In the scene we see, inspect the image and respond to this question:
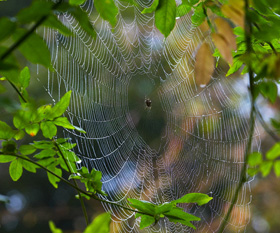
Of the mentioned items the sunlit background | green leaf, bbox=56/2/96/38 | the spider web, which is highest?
green leaf, bbox=56/2/96/38

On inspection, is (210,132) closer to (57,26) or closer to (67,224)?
(57,26)

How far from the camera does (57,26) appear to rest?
18.3 inches

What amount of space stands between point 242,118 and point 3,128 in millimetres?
2660

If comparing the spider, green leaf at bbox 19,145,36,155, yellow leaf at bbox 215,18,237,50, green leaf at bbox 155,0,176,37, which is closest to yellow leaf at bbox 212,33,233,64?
yellow leaf at bbox 215,18,237,50

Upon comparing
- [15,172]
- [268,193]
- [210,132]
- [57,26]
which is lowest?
[268,193]

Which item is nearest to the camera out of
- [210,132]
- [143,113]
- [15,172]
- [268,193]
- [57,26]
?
[57,26]

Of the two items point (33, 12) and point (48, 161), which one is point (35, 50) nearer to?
point (33, 12)

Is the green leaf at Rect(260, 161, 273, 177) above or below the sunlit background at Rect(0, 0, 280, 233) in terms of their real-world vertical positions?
above

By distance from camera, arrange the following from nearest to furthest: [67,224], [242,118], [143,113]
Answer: [242,118]
[143,113]
[67,224]

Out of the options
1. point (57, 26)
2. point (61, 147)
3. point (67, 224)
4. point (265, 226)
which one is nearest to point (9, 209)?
point (67, 224)

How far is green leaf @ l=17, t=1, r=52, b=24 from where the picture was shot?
379 millimetres

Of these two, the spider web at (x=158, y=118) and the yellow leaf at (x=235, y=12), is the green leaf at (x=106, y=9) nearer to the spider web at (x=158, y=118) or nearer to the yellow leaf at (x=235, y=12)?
the yellow leaf at (x=235, y=12)

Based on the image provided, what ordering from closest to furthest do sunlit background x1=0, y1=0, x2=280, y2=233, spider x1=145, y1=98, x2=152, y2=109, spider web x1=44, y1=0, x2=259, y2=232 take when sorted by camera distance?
spider web x1=44, y1=0, x2=259, y2=232
spider x1=145, y1=98, x2=152, y2=109
sunlit background x1=0, y1=0, x2=280, y2=233

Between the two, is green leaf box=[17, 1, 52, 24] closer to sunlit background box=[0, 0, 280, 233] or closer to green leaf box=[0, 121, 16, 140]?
green leaf box=[0, 121, 16, 140]
